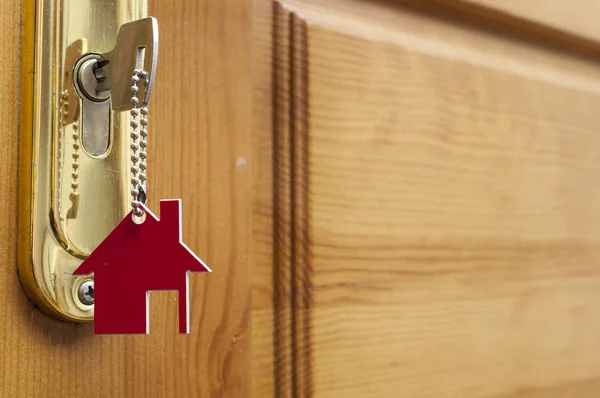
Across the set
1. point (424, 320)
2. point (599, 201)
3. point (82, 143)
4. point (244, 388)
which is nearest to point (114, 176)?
point (82, 143)

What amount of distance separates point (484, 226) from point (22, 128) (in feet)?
1.06

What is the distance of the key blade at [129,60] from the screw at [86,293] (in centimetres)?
8

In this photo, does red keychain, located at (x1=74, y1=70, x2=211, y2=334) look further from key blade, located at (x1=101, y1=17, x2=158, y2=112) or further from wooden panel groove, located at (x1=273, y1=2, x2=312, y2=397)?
wooden panel groove, located at (x1=273, y1=2, x2=312, y2=397)

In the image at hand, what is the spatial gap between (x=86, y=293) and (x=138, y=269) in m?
0.05

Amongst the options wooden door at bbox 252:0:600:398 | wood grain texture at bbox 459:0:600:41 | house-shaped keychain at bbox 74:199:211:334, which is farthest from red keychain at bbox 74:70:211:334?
wood grain texture at bbox 459:0:600:41

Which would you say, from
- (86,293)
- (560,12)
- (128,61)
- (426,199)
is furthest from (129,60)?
(560,12)

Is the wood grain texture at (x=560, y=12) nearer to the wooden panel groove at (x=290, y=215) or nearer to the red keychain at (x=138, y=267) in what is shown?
the wooden panel groove at (x=290, y=215)

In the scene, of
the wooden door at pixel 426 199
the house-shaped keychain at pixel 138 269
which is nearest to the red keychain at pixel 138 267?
the house-shaped keychain at pixel 138 269

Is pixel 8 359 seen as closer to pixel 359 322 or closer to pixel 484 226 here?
pixel 359 322

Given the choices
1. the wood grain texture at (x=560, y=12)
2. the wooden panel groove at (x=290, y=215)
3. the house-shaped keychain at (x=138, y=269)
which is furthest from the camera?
the wood grain texture at (x=560, y=12)

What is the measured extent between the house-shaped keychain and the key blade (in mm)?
51

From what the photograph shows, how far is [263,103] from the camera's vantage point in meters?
0.41

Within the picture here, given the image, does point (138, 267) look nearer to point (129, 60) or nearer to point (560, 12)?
point (129, 60)

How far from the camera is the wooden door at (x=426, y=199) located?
0.41 meters
